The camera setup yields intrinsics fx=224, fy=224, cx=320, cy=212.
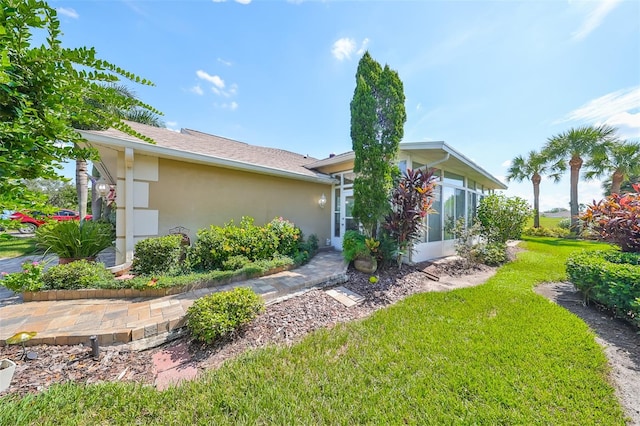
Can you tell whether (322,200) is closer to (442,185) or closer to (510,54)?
(442,185)

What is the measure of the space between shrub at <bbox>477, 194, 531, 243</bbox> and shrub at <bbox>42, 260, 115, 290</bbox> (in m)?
12.1

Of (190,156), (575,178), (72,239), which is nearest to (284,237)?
(190,156)

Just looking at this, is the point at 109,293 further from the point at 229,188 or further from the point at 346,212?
the point at 346,212

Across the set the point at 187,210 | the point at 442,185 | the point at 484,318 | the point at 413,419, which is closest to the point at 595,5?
A: the point at 442,185

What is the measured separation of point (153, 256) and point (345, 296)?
175 inches

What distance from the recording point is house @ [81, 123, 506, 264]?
5.53m

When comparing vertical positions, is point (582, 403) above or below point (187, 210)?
below

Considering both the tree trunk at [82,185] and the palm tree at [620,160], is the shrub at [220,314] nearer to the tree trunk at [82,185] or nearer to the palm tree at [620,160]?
the tree trunk at [82,185]

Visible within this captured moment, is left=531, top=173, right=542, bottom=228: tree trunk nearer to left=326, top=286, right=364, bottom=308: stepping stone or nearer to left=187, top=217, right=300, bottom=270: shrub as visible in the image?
left=326, top=286, right=364, bottom=308: stepping stone

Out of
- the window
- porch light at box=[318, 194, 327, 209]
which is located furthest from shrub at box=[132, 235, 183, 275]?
the window

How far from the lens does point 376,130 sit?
253 inches

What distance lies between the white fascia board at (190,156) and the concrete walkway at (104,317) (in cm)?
320

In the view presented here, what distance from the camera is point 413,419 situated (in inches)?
83.0

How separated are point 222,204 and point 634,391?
843 cm
